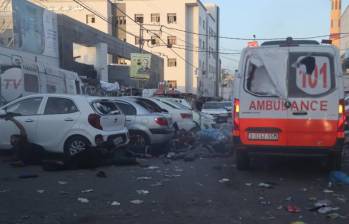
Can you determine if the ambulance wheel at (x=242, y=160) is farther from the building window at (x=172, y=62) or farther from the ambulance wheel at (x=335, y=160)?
the building window at (x=172, y=62)

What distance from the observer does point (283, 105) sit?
8523mm

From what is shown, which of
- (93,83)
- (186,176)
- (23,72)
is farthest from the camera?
(93,83)

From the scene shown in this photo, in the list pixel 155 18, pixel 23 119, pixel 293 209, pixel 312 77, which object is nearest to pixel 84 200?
pixel 293 209

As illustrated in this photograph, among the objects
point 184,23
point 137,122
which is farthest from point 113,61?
point 137,122

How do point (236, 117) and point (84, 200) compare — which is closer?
point (84, 200)

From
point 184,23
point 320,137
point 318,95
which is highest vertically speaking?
point 184,23

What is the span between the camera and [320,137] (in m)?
8.42

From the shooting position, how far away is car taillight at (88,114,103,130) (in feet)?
32.7

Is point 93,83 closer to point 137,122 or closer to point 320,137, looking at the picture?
point 137,122

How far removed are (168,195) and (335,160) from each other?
341 centimetres

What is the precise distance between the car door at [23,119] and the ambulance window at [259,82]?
4611mm

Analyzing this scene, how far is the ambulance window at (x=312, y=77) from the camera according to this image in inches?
332

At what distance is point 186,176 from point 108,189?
1.84 metres

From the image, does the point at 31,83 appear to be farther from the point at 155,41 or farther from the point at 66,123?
the point at 155,41
